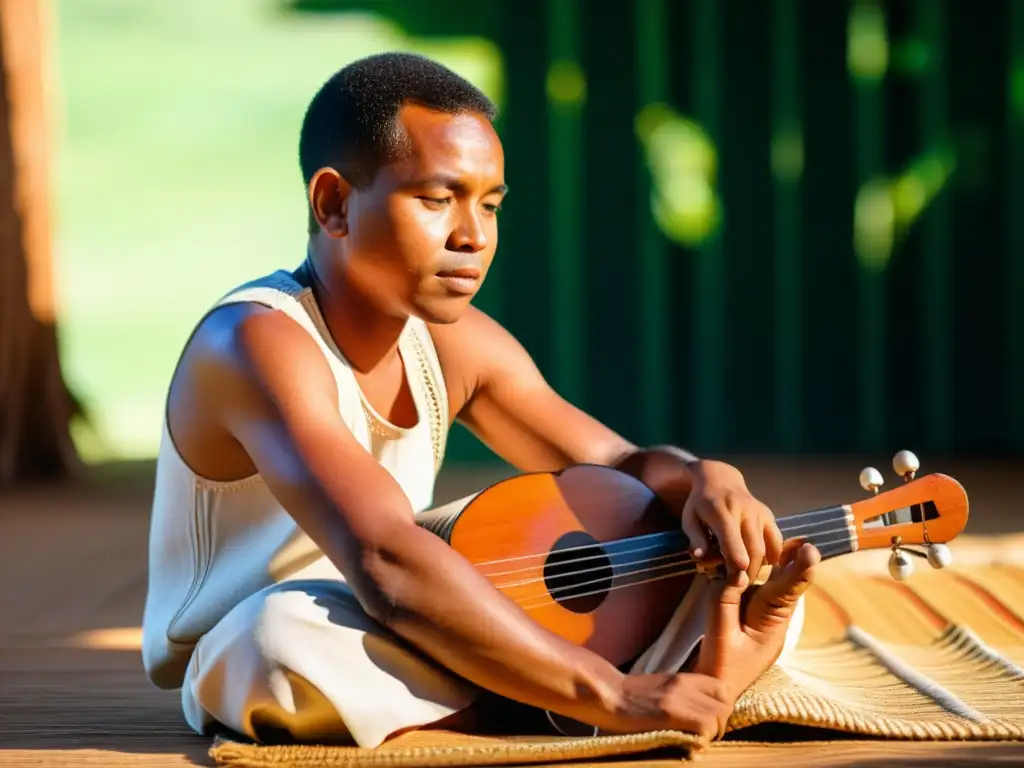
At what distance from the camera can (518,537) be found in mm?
1966

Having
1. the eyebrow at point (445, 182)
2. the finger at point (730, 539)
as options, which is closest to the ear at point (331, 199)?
the eyebrow at point (445, 182)

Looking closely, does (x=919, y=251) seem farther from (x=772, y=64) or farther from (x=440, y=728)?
(x=440, y=728)

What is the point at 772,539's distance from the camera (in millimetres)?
1879

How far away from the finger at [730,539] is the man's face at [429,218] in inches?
16.6

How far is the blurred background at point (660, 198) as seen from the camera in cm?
Answer: 602

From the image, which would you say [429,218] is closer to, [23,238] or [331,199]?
[331,199]

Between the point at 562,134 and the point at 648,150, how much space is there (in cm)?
36

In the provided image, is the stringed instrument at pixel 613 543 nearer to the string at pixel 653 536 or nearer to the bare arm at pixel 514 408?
the string at pixel 653 536

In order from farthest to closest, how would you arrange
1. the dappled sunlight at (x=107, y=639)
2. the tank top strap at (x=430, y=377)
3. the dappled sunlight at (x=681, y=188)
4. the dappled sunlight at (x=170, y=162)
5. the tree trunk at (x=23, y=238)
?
the dappled sunlight at (x=681, y=188) → the dappled sunlight at (x=170, y=162) → the tree trunk at (x=23, y=238) → the dappled sunlight at (x=107, y=639) → the tank top strap at (x=430, y=377)

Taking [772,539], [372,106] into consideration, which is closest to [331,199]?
[372,106]

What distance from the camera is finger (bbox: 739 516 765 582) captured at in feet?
6.13

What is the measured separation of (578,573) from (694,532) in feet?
0.54

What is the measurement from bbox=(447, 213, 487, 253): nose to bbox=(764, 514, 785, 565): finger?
505mm

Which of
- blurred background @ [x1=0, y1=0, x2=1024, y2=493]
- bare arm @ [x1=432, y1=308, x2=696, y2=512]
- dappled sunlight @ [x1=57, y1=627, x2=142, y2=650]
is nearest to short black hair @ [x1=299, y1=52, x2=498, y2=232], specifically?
bare arm @ [x1=432, y1=308, x2=696, y2=512]
